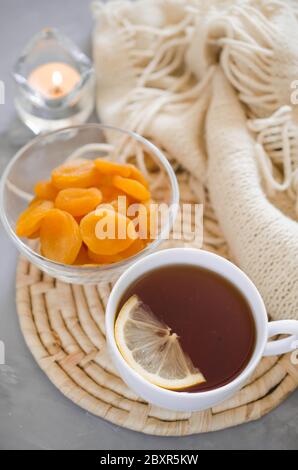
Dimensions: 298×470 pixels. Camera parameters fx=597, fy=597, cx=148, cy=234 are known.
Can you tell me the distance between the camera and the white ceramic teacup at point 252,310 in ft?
2.18

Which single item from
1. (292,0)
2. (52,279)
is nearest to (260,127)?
(292,0)

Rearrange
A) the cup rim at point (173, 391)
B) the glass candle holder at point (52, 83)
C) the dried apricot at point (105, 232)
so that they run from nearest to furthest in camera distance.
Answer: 1. the cup rim at point (173, 391)
2. the dried apricot at point (105, 232)
3. the glass candle holder at point (52, 83)

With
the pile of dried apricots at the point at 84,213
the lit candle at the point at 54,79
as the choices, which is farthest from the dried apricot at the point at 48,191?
the lit candle at the point at 54,79

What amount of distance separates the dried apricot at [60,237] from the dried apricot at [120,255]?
3 centimetres

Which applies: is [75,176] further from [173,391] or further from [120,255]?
[173,391]

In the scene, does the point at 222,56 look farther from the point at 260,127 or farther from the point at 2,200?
the point at 2,200

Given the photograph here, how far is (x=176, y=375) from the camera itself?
690 millimetres

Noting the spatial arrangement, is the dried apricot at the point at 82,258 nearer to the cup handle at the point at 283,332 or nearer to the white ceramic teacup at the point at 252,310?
the white ceramic teacup at the point at 252,310

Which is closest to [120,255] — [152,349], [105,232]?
[105,232]

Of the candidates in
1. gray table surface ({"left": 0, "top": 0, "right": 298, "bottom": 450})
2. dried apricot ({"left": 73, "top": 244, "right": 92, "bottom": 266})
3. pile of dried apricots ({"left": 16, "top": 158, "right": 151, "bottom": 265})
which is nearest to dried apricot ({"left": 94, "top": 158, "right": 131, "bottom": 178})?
pile of dried apricots ({"left": 16, "top": 158, "right": 151, "bottom": 265})

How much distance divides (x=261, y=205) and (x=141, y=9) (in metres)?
0.44

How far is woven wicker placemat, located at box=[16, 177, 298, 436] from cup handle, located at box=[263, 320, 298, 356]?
0.31ft

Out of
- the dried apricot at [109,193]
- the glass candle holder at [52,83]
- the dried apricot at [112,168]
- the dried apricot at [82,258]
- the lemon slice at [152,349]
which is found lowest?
the lemon slice at [152,349]

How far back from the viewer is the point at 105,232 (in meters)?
0.77
